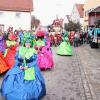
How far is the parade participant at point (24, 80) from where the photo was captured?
25.2ft

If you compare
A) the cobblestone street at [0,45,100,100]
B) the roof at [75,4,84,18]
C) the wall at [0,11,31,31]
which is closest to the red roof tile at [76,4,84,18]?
the roof at [75,4,84,18]

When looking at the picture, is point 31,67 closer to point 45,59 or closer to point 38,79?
point 38,79

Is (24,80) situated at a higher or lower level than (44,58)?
higher

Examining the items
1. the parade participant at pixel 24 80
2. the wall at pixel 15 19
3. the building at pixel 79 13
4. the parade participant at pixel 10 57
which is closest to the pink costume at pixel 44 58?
the parade participant at pixel 10 57

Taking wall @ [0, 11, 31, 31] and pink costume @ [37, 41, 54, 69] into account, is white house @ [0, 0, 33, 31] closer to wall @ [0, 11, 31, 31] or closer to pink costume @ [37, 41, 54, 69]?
wall @ [0, 11, 31, 31]

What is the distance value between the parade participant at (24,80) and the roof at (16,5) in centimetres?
4192

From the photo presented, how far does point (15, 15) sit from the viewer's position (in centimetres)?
5041

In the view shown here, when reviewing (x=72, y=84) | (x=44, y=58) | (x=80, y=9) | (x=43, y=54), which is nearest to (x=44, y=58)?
(x=44, y=58)

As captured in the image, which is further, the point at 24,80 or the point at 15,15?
the point at 15,15

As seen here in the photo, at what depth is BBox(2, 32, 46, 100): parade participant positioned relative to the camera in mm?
7695

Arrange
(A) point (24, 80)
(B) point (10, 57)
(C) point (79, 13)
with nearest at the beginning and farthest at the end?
(A) point (24, 80), (B) point (10, 57), (C) point (79, 13)

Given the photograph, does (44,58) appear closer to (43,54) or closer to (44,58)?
(44,58)

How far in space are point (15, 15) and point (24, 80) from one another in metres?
43.1

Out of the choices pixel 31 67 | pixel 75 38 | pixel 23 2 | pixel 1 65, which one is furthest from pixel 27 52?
pixel 23 2
